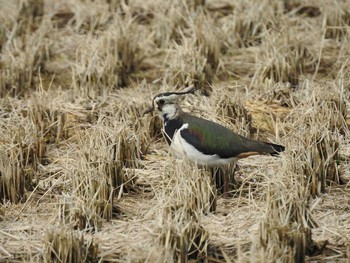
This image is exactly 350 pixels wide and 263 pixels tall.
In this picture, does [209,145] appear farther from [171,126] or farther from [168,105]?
[168,105]

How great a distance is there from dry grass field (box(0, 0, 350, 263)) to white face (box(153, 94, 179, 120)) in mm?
384

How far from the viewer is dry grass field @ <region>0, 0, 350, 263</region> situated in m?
6.58

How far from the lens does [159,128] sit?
8.88 meters

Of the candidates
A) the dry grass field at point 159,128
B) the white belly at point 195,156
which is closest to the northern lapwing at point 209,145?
the white belly at point 195,156

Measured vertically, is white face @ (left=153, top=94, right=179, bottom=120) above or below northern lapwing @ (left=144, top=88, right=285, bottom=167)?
above

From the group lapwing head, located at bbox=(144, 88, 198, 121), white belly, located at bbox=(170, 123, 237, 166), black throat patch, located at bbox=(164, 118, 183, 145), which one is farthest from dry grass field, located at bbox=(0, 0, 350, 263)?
lapwing head, located at bbox=(144, 88, 198, 121)

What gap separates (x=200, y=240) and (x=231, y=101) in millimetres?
2644

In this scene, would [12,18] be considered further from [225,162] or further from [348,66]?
[225,162]

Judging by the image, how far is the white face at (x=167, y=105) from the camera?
7871mm

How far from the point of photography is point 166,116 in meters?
7.89

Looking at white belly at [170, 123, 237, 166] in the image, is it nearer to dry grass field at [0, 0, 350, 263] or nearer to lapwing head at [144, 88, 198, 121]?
dry grass field at [0, 0, 350, 263]

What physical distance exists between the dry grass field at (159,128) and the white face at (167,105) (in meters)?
0.38

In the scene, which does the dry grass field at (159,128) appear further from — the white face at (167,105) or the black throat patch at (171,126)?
the white face at (167,105)

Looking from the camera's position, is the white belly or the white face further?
the white face
